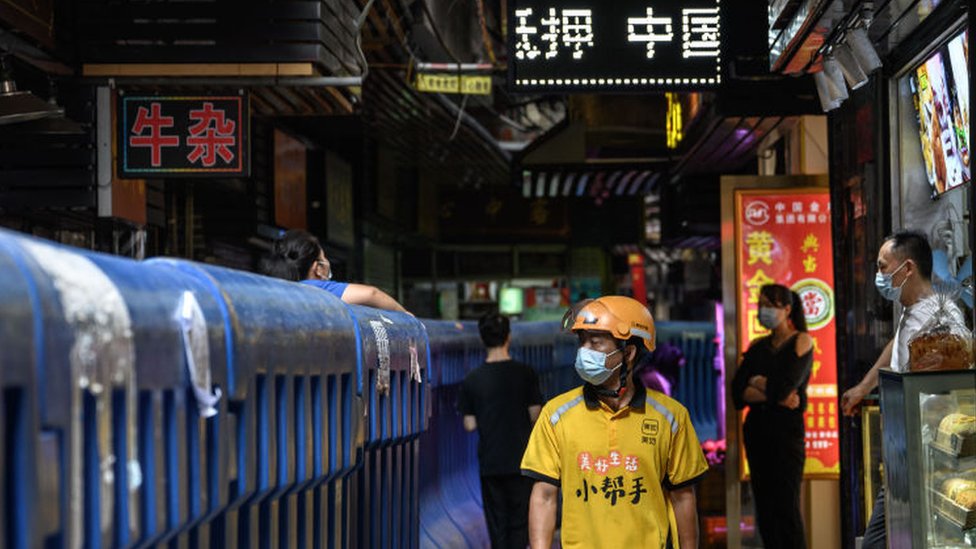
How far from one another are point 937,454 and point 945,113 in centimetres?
258

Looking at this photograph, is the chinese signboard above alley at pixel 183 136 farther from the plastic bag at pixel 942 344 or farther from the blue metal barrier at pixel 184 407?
the plastic bag at pixel 942 344

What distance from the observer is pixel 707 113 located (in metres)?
12.2

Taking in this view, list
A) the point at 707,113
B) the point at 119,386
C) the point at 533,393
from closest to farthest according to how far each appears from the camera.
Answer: the point at 119,386, the point at 533,393, the point at 707,113

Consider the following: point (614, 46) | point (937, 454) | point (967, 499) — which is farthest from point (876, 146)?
point (967, 499)

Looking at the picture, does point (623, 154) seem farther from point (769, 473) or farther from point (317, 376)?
point (317, 376)

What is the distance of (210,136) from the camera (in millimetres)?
10891

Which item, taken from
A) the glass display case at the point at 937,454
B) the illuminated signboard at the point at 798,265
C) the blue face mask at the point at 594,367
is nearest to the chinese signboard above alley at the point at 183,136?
the illuminated signboard at the point at 798,265

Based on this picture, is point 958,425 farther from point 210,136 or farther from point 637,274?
point 637,274

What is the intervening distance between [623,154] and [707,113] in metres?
6.11

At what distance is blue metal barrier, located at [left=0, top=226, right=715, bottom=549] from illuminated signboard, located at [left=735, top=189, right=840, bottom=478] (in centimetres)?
542

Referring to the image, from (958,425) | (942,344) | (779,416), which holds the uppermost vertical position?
(942,344)

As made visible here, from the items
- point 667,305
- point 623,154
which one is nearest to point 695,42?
point 623,154

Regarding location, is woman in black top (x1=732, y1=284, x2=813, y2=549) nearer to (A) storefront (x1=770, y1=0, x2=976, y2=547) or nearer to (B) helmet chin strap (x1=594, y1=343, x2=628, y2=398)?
(A) storefront (x1=770, y1=0, x2=976, y2=547)

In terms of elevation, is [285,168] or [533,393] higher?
[285,168]
